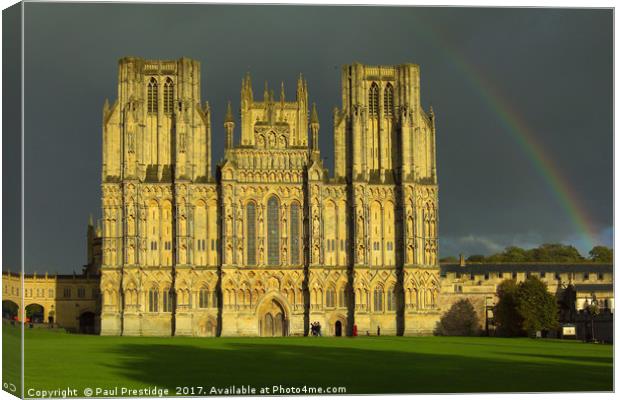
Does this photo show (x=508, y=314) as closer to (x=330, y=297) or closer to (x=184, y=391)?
(x=330, y=297)

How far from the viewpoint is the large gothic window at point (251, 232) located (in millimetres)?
98312

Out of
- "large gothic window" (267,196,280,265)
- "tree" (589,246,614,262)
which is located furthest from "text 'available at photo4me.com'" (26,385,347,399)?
"tree" (589,246,614,262)

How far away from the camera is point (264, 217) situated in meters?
98.8

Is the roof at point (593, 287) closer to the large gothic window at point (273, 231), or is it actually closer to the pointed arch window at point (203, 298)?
the large gothic window at point (273, 231)

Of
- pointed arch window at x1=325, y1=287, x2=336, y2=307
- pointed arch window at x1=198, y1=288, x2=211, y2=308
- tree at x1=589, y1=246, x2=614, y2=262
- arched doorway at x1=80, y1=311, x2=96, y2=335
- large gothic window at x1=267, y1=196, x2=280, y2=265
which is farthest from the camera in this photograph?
tree at x1=589, y1=246, x2=614, y2=262

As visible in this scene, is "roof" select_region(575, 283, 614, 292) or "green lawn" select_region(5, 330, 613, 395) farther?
"roof" select_region(575, 283, 614, 292)

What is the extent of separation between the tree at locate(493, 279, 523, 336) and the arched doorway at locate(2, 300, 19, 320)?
63.4m

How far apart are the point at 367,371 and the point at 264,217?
53387 mm

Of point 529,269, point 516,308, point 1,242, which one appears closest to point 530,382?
point 1,242

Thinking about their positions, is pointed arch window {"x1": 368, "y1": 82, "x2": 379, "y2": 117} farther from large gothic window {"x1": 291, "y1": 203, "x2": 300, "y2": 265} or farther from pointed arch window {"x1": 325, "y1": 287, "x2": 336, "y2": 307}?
pointed arch window {"x1": 325, "y1": 287, "x2": 336, "y2": 307}

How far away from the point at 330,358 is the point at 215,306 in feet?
144

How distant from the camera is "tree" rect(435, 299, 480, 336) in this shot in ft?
331

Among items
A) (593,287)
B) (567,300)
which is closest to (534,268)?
(567,300)

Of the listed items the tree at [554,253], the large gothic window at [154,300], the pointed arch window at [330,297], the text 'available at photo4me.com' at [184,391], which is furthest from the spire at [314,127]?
the text 'available at photo4me.com' at [184,391]
